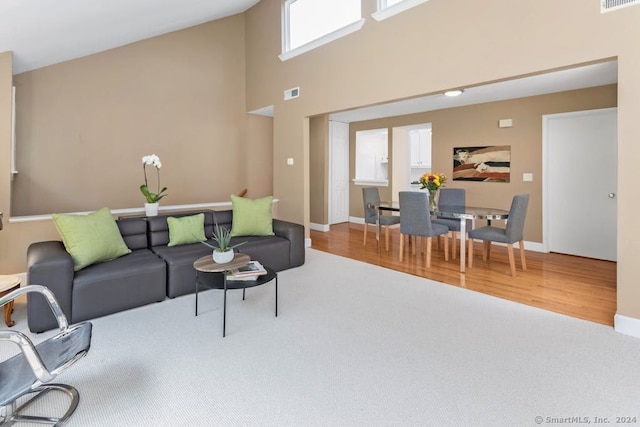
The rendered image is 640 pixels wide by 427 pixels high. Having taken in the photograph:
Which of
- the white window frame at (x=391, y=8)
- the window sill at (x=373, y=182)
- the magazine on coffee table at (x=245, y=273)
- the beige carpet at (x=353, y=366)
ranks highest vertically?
the white window frame at (x=391, y=8)

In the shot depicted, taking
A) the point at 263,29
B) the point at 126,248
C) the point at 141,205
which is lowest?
the point at 126,248

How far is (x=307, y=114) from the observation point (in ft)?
17.1

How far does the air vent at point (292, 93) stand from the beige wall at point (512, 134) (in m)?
2.47

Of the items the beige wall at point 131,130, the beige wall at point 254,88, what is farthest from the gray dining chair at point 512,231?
the beige wall at point 131,130

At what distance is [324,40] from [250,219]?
8.93ft

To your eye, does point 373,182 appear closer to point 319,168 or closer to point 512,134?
point 319,168

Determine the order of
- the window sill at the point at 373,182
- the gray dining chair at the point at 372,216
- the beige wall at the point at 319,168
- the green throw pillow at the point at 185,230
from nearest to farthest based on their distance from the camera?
1. the green throw pillow at the point at 185,230
2. the gray dining chair at the point at 372,216
3. the beige wall at the point at 319,168
4. the window sill at the point at 373,182

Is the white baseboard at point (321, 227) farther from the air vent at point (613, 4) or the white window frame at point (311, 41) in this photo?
the air vent at point (613, 4)

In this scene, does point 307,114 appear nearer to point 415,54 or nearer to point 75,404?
point 415,54

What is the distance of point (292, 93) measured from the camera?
5.43 m

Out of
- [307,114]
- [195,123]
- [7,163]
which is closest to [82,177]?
[7,163]

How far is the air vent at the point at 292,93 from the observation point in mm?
5352

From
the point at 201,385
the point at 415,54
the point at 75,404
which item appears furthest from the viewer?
the point at 415,54

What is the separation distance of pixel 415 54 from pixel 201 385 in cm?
370
